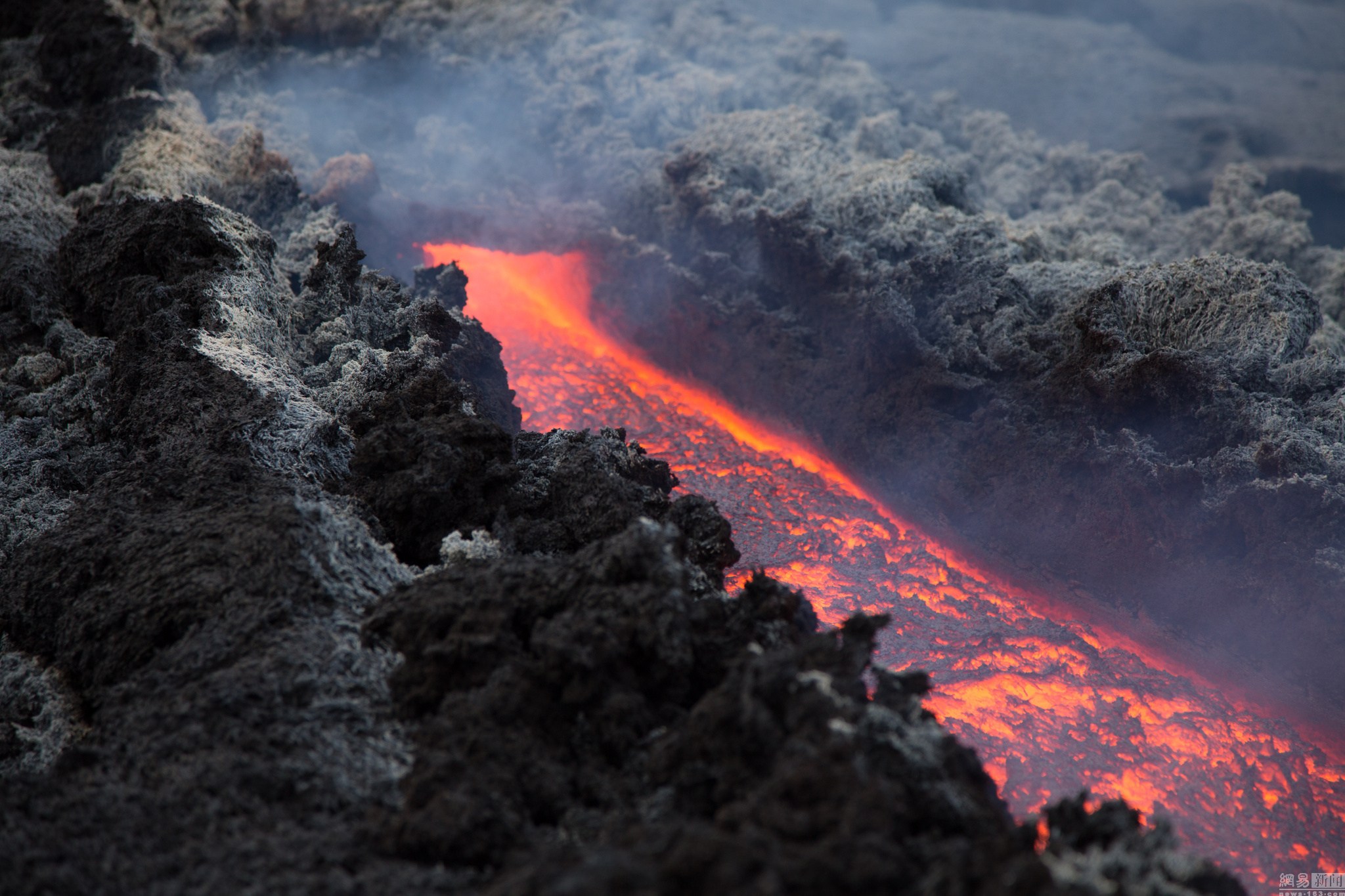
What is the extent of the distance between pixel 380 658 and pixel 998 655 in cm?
240

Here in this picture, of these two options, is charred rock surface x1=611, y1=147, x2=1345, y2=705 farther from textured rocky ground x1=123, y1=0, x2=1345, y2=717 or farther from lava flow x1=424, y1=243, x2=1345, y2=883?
lava flow x1=424, y1=243, x2=1345, y2=883

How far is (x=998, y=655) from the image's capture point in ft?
12.1

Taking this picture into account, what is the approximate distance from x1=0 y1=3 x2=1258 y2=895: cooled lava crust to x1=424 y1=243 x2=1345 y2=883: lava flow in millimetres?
944

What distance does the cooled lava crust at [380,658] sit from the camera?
74.5 inches

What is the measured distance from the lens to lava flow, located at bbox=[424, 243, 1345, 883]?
10.5 feet

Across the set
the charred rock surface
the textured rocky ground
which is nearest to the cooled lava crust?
the charred rock surface

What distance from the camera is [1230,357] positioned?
403 cm

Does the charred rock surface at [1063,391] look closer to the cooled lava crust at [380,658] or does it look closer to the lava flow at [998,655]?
the lava flow at [998,655]

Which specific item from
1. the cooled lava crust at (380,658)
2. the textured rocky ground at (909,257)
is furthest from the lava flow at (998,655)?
the cooled lava crust at (380,658)

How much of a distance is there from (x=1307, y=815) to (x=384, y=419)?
343 cm

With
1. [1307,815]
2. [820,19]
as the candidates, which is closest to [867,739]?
[1307,815]

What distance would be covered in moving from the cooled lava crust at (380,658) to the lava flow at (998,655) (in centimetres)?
94

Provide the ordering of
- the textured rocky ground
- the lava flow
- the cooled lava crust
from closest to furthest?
the cooled lava crust
the lava flow
the textured rocky ground

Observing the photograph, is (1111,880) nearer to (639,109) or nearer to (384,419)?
(384,419)
